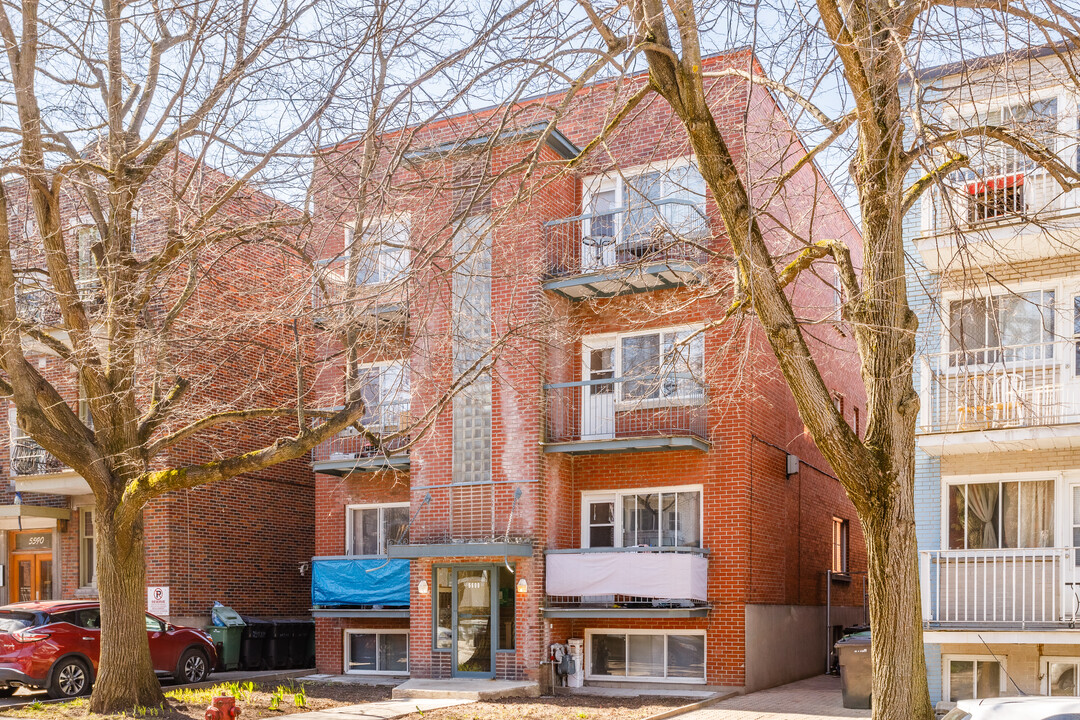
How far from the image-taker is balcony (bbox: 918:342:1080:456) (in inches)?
582

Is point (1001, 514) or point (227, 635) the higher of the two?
point (1001, 514)

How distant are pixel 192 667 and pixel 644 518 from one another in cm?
890

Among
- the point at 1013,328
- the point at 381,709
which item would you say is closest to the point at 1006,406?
the point at 1013,328

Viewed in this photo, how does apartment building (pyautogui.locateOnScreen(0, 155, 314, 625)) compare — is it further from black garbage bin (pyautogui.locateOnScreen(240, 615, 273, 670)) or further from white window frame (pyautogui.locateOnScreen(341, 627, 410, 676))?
white window frame (pyautogui.locateOnScreen(341, 627, 410, 676))

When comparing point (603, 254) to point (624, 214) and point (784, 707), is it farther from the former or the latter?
point (784, 707)

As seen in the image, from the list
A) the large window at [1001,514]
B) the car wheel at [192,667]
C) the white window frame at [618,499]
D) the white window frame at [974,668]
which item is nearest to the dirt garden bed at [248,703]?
the car wheel at [192,667]

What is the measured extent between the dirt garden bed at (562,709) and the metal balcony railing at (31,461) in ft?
42.8

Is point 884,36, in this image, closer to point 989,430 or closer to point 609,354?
point 989,430

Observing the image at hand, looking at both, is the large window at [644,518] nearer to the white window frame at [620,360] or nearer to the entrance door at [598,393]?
the entrance door at [598,393]

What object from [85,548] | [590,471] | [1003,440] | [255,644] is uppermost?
[1003,440]

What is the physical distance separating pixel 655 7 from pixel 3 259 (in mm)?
9768

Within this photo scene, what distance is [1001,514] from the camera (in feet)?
51.9

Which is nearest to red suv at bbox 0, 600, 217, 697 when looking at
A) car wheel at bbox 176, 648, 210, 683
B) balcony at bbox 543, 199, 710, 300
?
car wheel at bbox 176, 648, 210, 683

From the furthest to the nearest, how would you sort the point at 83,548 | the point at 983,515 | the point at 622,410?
the point at 83,548
the point at 622,410
the point at 983,515
